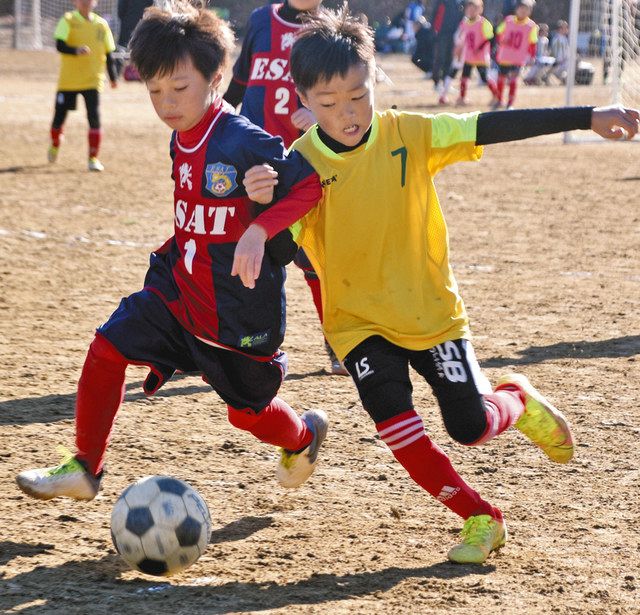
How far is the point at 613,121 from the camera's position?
372 centimetres

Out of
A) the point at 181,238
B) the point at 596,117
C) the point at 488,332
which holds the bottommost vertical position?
the point at 488,332

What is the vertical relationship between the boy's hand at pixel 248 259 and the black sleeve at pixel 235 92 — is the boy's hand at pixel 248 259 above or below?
below

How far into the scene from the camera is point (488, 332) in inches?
273

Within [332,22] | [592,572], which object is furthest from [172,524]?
[332,22]

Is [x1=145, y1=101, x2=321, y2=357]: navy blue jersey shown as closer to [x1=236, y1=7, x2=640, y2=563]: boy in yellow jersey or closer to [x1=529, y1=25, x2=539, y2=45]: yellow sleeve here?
[x1=236, y1=7, x2=640, y2=563]: boy in yellow jersey

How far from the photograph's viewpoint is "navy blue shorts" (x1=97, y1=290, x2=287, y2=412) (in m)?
3.98

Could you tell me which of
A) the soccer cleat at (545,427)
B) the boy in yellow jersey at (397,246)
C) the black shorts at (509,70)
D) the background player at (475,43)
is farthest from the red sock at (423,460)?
the background player at (475,43)

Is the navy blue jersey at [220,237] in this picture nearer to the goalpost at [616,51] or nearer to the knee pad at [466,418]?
the knee pad at [466,418]

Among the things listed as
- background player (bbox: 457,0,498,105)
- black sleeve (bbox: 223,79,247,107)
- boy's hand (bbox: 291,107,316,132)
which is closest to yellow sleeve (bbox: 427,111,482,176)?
boy's hand (bbox: 291,107,316,132)

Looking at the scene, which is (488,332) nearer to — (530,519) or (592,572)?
(530,519)

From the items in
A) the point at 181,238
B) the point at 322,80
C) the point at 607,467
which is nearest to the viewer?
the point at 322,80

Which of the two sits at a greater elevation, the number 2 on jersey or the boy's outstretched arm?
the boy's outstretched arm

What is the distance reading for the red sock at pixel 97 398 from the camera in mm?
3994

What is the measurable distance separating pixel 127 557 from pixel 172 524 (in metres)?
0.18
